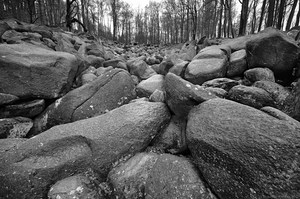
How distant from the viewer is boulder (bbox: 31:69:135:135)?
11.2 feet

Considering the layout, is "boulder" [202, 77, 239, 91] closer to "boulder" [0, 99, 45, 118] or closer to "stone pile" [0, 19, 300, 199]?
"stone pile" [0, 19, 300, 199]

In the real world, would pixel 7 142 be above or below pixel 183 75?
below

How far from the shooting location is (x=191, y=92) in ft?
8.17

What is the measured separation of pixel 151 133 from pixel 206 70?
→ 2.74 m

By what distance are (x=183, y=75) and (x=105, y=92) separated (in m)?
2.59

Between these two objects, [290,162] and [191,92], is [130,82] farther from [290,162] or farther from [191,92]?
[290,162]

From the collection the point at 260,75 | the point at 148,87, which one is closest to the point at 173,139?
the point at 148,87

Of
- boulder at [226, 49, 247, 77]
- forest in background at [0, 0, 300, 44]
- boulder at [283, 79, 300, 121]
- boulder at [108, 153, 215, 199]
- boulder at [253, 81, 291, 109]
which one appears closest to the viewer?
boulder at [108, 153, 215, 199]

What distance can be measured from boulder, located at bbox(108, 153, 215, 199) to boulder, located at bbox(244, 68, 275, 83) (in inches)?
115

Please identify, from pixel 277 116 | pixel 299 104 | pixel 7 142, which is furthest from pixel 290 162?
pixel 7 142

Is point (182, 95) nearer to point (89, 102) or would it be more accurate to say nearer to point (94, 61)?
point (89, 102)

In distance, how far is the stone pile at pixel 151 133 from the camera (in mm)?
1630

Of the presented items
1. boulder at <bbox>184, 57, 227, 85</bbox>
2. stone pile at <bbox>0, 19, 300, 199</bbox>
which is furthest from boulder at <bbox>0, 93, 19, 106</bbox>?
boulder at <bbox>184, 57, 227, 85</bbox>

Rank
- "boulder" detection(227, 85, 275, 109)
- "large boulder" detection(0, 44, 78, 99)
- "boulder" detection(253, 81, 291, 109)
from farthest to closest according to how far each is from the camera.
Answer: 1. "large boulder" detection(0, 44, 78, 99)
2. "boulder" detection(253, 81, 291, 109)
3. "boulder" detection(227, 85, 275, 109)
